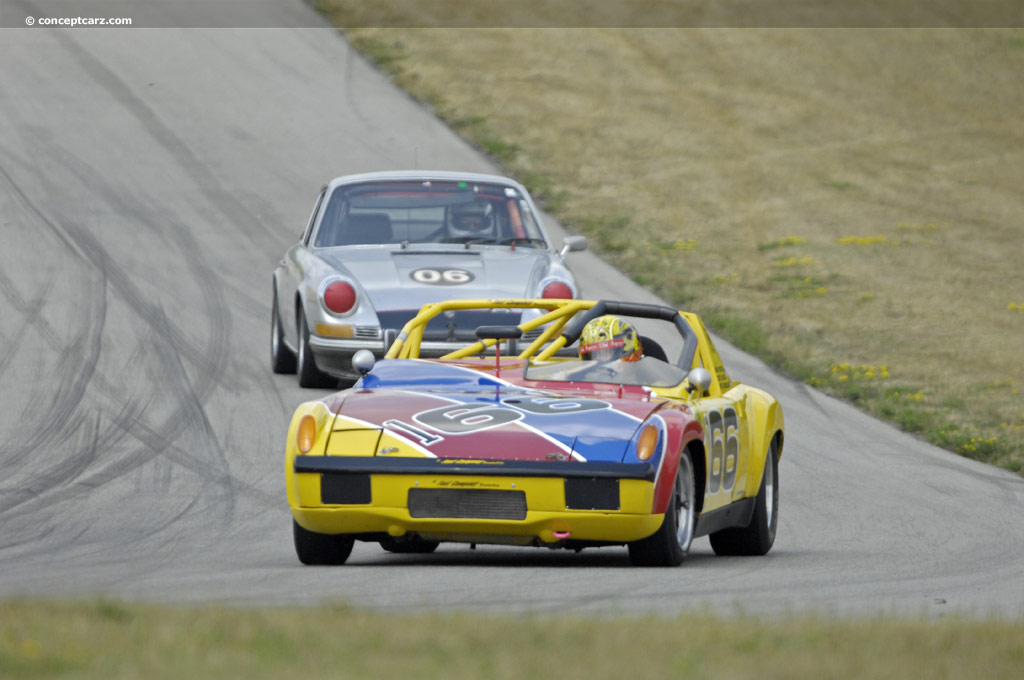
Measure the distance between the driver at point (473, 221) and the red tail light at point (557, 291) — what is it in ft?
3.56

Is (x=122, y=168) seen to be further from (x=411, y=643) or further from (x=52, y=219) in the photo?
(x=411, y=643)

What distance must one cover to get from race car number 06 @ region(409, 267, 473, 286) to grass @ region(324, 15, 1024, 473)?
384cm

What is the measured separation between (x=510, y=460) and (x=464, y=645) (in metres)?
2.06

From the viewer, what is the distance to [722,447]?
25.5 feet

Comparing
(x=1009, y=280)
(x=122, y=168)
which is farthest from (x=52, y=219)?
(x=1009, y=280)

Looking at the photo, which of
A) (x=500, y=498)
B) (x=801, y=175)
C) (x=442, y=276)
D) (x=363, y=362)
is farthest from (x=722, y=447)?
(x=801, y=175)

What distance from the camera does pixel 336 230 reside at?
13070 mm

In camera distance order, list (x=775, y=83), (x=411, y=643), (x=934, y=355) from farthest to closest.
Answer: (x=775, y=83), (x=934, y=355), (x=411, y=643)

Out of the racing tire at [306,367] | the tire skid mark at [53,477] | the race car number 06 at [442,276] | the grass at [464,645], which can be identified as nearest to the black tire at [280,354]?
the racing tire at [306,367]

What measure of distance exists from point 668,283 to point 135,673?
15.6 m

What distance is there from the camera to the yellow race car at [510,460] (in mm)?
6750

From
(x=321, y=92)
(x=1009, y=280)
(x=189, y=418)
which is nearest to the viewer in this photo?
(x=189, y=418)

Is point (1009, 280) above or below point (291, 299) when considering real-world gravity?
below

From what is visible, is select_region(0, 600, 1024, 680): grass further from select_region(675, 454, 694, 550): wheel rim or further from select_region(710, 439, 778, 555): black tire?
select_region(710, 439, 778, 555): black tire
